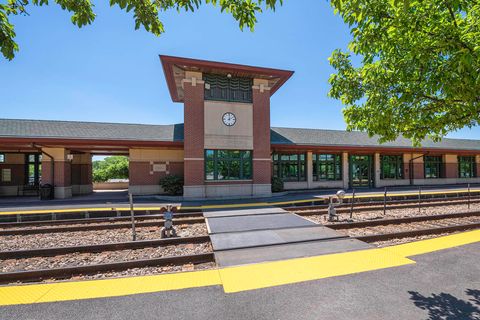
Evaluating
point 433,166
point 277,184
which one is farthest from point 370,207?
point 433,166

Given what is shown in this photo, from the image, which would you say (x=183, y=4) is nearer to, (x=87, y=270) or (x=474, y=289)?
(x=87, y=270)

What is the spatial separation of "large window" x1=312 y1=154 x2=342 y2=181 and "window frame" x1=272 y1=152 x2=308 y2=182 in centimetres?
115

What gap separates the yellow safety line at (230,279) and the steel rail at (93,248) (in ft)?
7.34

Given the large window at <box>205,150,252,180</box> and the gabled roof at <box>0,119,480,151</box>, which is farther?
the gabled roof at <box>0,119,480,151</box>

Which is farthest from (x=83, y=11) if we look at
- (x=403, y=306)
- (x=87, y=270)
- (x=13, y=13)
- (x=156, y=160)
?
(x=156, y=160)

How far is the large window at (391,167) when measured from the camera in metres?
23.0

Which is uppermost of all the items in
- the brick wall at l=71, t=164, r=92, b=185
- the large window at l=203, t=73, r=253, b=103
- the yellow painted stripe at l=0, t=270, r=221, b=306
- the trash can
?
the large window at l=203, t=73, r=253, b=103

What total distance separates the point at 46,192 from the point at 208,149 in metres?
12.0

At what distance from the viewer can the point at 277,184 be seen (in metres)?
18.8

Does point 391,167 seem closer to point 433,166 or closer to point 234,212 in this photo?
point 433,166

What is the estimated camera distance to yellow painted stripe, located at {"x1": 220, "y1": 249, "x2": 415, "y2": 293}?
4121 mm

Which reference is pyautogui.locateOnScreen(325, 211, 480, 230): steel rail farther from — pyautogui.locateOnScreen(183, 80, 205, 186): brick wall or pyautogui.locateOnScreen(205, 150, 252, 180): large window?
pyautogui.locateOnScreen(183, 80, 205, 186): brick wall

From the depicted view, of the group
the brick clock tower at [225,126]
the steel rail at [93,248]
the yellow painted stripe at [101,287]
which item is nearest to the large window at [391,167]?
the brick clock tower at [225,126]

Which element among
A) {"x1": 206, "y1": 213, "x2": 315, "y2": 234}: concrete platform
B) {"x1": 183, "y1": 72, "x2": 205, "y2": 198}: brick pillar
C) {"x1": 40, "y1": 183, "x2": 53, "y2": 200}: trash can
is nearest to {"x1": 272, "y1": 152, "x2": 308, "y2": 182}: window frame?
{"x1": 183, "y1": 72, "x2": 205, "y2": 198}: brick pillar
